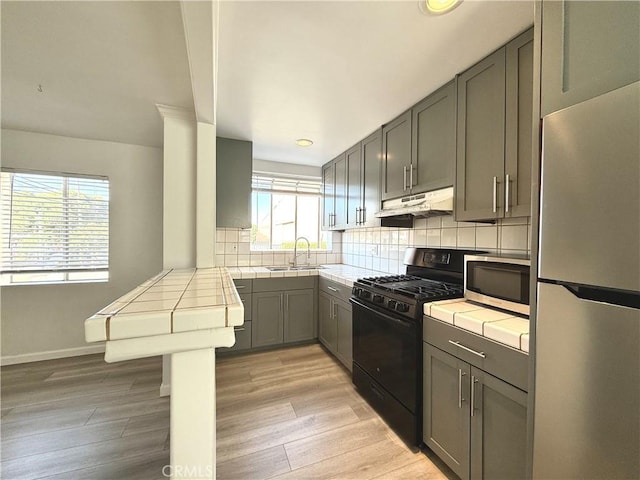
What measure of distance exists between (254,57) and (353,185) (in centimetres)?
168

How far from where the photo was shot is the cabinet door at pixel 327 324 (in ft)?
8.82

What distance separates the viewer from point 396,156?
2215 mm

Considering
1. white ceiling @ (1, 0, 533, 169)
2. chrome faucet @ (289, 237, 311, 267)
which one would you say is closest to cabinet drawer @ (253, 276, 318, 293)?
chrome faucet @ (289, 237, 311, 267)

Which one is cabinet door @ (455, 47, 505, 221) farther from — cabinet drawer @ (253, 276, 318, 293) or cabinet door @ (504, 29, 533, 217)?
cabinet drawer @ (253, 276, 318, 293)

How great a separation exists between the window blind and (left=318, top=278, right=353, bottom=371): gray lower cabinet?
1.44m

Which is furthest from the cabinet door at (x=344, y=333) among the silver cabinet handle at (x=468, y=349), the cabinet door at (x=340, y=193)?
the silver cabinet handle at (x=468, y=349)

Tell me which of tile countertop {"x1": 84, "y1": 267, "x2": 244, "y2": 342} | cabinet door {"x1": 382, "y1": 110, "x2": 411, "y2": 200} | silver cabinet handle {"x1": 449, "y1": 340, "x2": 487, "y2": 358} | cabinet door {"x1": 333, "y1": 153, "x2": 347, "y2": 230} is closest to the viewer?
tile countertop {"x1": 84, "y1": 267, "x2": 244, "y2": 342}

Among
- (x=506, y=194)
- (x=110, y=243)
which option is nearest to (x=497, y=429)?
(x=506, y=194)

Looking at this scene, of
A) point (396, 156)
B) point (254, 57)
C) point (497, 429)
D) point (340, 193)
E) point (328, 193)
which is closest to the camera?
point (497, 429)

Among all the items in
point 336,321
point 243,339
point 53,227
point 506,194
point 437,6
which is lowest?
point 243,339

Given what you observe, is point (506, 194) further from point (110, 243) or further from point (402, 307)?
point (110, 243)

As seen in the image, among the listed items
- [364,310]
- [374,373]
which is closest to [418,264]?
[364,310]

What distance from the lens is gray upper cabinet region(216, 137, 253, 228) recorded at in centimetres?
284

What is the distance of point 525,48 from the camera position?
1.28 meters
